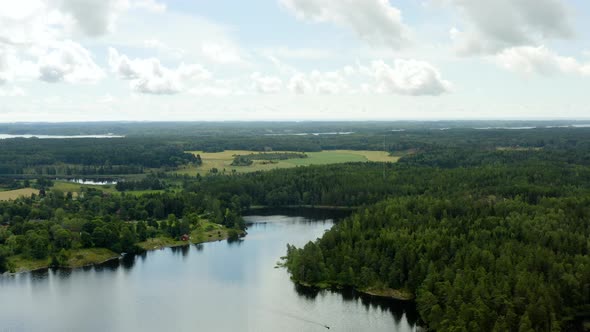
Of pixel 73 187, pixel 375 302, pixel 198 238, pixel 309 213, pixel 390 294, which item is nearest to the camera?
pixel 375 302

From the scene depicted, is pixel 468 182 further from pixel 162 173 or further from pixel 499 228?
pixel 162 173

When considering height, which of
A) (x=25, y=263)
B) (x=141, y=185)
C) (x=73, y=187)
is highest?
(x=141, y=185)

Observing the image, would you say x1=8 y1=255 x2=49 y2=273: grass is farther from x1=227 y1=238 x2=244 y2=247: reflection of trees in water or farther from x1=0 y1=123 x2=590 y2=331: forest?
x1=227 y1=238 x2=244 y2=247: reflection of trees in water

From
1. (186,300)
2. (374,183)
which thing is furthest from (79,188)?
(186,300)

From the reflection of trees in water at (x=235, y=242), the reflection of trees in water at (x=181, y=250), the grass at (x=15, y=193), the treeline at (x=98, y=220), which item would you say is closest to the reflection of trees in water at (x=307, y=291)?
the reflection of trees in water at (x=181, y=250)

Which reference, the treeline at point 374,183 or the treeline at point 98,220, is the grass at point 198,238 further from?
the treeline at point 374,183

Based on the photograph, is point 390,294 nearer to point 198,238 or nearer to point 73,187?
point 198,238
